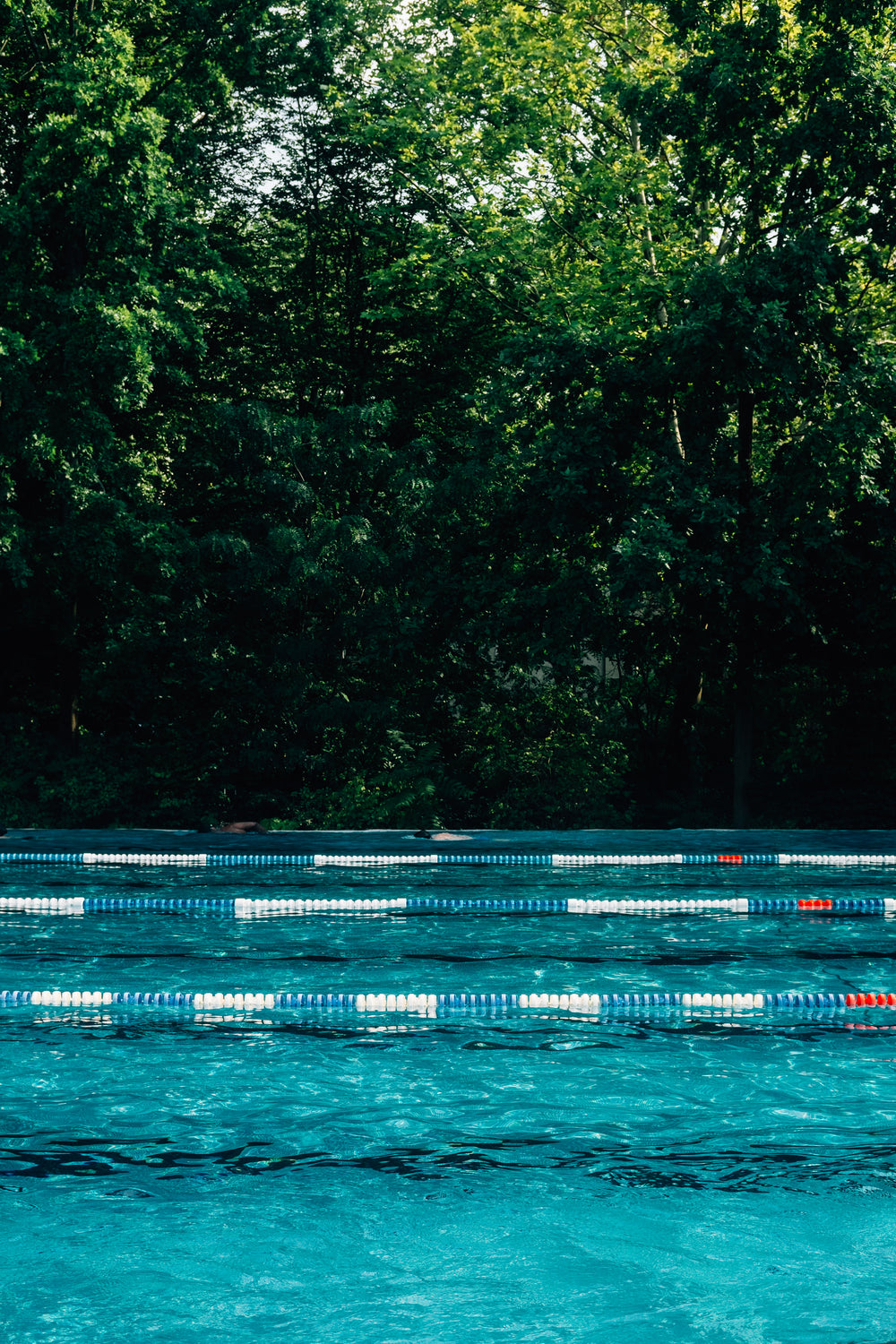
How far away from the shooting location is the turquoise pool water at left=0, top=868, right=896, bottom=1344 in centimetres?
432

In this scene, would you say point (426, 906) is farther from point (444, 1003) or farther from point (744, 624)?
point (744, 624)

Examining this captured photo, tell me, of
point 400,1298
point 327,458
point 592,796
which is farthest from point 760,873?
point 400,1298

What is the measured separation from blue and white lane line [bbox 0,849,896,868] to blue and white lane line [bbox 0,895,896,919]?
167cm

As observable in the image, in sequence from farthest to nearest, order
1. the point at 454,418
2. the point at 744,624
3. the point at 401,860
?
the point at 454,418
the point at 744,624
the point at 401,860

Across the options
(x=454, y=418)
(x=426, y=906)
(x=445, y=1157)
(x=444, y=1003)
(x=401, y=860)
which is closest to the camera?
(x=445, y=1157)

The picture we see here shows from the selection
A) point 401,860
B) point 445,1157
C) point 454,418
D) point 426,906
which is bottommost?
point 445,1157

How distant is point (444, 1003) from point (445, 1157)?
236 centimetres

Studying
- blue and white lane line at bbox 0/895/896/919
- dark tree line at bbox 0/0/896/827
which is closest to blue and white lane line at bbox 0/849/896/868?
blue and white lane line at bbox 0/895/896/919

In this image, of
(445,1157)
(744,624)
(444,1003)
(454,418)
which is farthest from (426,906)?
(454,418)

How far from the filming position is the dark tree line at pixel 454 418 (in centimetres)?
1491

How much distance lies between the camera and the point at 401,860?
1345 centimetres

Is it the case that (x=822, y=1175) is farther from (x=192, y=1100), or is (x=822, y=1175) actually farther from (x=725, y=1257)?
(x=192, y=1100)

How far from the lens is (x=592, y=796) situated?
17.4m

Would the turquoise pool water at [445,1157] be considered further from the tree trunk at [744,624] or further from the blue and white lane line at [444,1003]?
the tree trunk at [744,624]
